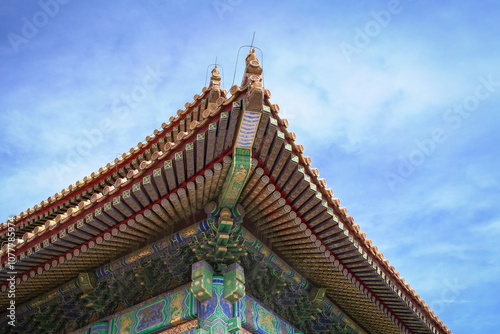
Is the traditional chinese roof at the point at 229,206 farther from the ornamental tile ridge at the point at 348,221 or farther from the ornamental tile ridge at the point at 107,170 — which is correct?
the ornamental tile ridge at the point at 107,170

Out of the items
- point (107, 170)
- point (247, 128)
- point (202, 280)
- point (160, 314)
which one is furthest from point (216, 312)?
point (107, 170)

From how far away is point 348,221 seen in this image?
8516 mm

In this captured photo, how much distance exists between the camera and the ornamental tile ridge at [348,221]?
6988 millimetres

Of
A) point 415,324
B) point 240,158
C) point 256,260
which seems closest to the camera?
point 240,158

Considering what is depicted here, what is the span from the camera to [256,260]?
8.62m

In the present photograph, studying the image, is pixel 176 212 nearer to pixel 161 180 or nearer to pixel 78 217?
pixel 161 180

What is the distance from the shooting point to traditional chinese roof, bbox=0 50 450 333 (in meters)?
6.86

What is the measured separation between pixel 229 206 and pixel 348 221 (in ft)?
7.22

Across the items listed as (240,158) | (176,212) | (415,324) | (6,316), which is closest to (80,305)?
(6,316)

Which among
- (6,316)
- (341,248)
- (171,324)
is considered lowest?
(171,324)

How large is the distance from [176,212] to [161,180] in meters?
0.84

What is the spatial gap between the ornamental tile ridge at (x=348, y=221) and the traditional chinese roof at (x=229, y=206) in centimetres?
2

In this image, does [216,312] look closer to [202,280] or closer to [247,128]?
[202,280]

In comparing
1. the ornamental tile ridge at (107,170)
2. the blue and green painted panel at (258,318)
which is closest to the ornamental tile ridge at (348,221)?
the blue and green painted panel at (258,318)
